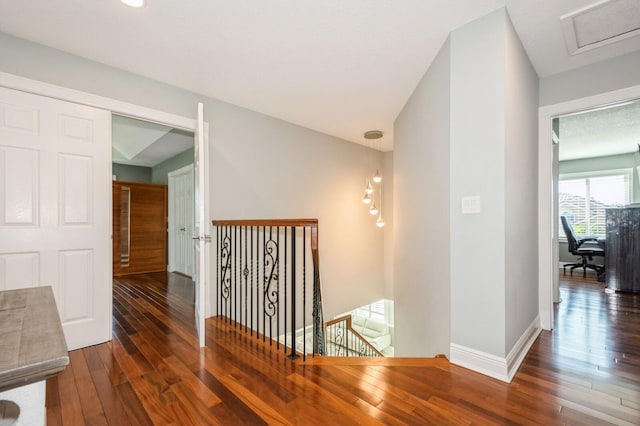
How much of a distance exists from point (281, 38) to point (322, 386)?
8.44 ft

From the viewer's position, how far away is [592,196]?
6828 millimetres

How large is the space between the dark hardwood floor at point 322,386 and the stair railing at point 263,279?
30 cm

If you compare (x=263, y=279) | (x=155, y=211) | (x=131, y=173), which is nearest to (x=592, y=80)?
(x=263, y=279)

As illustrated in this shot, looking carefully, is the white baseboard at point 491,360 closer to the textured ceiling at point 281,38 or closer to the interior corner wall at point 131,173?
the textured ceiling at point 281,38

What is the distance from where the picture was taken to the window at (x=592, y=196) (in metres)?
6.40

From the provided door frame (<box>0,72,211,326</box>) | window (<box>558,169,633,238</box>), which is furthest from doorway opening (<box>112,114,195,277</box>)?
window (<box>558,169,633,238</box>)

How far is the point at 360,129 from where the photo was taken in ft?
15.1

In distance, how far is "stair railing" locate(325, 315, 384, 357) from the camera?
4875mm

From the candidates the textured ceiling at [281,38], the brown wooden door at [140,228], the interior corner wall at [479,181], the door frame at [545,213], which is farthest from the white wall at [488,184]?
the brown wooden door at [140,228]

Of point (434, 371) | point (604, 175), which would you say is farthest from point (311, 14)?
point (604, 175)

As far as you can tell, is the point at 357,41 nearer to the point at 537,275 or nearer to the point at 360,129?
the point at 360,129

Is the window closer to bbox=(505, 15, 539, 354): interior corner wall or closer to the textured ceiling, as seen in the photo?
bbox=(505, 15, 539, 354): interior corner wall

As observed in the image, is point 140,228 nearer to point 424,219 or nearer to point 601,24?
point 424,219

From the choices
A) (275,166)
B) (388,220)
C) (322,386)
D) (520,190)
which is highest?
(275,166)
